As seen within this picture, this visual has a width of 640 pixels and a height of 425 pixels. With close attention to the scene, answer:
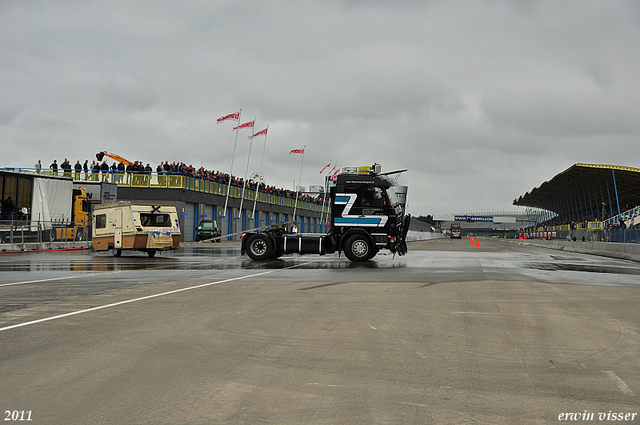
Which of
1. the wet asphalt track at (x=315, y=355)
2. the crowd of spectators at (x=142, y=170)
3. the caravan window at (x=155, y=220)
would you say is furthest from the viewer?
the crowd of spectators at (x=142, y=170)

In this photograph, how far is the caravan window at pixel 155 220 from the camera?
24675 mm

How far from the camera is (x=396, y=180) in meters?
22.8

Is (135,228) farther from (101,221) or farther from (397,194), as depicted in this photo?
(397,194)

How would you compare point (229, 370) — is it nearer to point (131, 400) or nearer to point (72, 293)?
point (131, 400)

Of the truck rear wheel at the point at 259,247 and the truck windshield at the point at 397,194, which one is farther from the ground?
the truck windshield at the point at 397,194

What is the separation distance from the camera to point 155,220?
25.0 meters

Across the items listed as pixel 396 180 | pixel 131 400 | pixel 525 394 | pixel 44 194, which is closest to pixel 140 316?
pixel 131 400

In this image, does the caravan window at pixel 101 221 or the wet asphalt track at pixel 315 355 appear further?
the caravan window at pixel 101 221

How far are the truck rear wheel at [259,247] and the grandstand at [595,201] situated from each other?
79.6 feet

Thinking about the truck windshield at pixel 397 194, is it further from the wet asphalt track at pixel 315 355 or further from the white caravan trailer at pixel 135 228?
the wet asphalt track at pixel 315 355

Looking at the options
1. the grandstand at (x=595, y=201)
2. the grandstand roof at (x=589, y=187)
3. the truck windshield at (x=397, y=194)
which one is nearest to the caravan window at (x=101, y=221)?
the truck windshield at (x=397, y=194)

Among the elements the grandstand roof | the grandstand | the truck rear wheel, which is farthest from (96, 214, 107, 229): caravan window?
the grandstand roof

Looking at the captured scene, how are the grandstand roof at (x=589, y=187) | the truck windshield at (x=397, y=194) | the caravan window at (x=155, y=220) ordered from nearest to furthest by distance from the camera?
the truck windshield at (x=397, y=194) → the caravan window at (x=155, y=220) → the grandstand roof at (x=589, y=187)

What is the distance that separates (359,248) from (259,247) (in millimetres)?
3966
